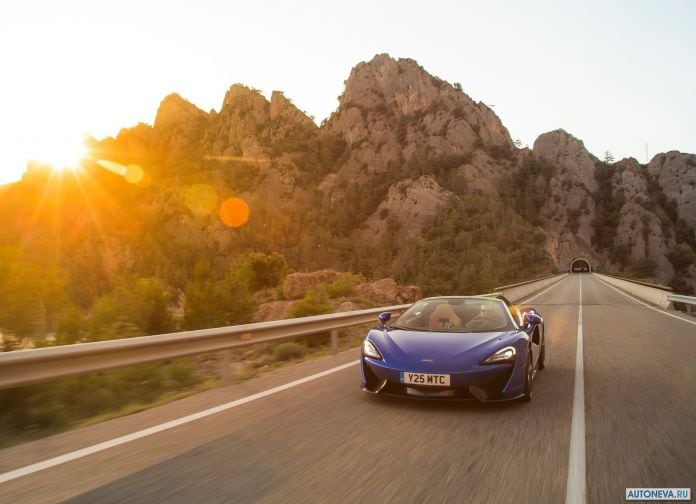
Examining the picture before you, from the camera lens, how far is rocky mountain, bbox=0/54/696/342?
115 meters

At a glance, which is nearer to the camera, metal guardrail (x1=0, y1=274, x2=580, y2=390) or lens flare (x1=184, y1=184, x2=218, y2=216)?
metal guardrail (x1=0, y1=274, x2=580, y2=390)

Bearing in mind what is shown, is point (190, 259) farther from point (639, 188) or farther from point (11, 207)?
point (639, 188)

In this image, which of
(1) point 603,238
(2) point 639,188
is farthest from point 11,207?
(2) point 639,188

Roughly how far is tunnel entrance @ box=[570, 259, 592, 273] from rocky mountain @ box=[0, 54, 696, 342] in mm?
2388

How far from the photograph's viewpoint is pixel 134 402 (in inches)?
281

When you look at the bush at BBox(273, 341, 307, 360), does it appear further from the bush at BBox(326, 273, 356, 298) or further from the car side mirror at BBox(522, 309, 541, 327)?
the bush at BBox(326, 273, 356, 298)

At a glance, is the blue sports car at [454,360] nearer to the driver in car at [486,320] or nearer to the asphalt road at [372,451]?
the driver in car at [486,320]

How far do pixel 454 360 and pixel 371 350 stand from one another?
102 cm

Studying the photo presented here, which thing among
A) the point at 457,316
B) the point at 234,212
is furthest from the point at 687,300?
the point at 234,212

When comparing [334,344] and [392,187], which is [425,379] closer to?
[334,344]

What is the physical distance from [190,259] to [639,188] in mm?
127123

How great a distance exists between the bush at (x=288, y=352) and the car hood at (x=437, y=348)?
16.8ft

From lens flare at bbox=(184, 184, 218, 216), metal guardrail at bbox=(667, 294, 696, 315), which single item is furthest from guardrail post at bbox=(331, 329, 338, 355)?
lens flare at bbox=(184, 184, 218, 216)

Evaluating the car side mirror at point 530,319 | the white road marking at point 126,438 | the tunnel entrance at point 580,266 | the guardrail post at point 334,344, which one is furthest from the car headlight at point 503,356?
the tunnel entrance at point 580,266
